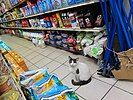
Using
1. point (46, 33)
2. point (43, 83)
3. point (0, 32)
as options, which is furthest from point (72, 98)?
point (0, 32)

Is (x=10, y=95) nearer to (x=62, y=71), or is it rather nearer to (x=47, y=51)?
(x=62, y=71)

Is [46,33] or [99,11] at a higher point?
[99,11]

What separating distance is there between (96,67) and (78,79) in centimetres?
37

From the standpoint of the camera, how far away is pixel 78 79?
1.89 m

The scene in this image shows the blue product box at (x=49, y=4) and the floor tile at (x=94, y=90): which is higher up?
the blue product box at (x=49, y=4)

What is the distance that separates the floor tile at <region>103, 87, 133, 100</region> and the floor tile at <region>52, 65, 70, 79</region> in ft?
2.43

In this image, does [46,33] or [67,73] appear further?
[46,33]

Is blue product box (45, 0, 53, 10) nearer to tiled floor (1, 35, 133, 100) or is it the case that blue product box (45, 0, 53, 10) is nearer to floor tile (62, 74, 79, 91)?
tiled floor (1, 35, 133, 100)

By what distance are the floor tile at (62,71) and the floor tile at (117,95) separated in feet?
2.43

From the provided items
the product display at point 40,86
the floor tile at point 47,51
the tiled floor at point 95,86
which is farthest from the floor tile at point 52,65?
the product display at point 40,86

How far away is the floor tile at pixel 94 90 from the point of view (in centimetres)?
165

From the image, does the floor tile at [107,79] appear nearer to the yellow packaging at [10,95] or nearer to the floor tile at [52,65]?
the floor tile at [52,65]

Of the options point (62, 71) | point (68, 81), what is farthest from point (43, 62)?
point (68, 81)

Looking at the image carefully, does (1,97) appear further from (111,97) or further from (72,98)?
(111,97)
